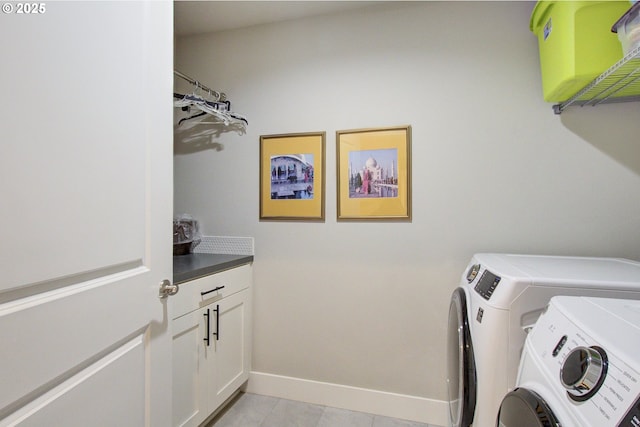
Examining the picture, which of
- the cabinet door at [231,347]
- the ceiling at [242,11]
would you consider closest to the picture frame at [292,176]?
the cabinet door at [231,347]

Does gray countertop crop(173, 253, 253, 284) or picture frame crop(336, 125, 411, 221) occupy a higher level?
picture frame crop(336, 125, 411, 221)

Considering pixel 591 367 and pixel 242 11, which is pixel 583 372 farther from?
pixel 242 11

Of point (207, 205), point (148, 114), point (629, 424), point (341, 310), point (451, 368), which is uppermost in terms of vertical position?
point (148, 114)

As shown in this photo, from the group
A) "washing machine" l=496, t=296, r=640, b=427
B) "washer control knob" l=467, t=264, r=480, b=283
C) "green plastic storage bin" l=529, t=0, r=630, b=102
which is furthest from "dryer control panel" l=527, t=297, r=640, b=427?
"green plastic storage bin" l=529, t=0, r=630, b=102

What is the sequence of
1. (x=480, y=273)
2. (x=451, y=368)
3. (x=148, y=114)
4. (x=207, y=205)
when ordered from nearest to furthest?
(x=148, y=114)
(x=480, y=273)
(x=451, y=368)
(x=207, y=205)

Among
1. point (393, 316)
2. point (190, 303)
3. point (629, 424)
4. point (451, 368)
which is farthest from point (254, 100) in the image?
point (629, 424)

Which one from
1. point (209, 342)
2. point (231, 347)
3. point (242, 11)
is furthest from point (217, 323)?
point (242, 11)

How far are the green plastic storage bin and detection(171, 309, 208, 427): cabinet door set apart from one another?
6.81 ft

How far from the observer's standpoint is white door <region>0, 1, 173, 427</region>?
54cm

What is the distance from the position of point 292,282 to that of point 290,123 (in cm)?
106

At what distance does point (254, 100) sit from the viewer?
6.47 ft

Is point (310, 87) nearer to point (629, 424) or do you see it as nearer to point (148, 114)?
point (148, 114)

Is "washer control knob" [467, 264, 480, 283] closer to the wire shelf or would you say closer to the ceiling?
the wire shelf

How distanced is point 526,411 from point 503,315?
0.39 metres
